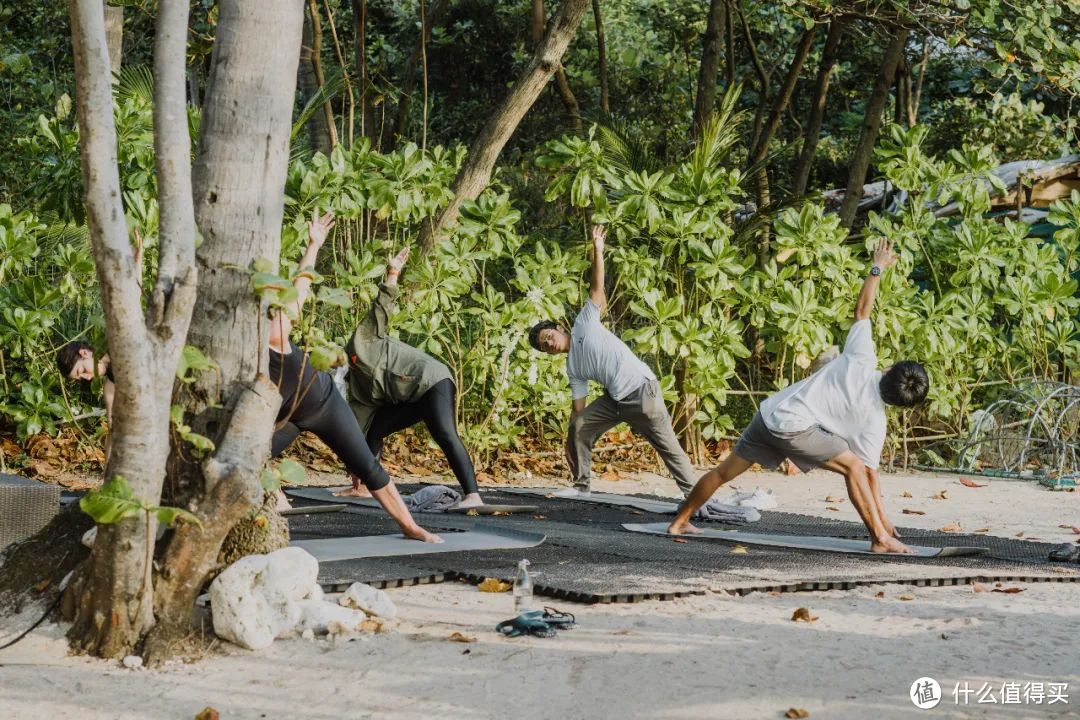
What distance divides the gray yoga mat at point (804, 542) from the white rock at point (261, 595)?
3.26m

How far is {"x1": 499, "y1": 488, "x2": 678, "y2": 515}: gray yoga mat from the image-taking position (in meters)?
8.98

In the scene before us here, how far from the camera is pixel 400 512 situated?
21.4ft

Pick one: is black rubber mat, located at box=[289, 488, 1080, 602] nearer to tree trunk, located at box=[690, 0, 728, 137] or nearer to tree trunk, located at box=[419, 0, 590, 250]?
tree trunk, located at box=[419, 0, 590, 250]

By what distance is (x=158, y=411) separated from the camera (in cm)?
445

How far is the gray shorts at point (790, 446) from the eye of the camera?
6906 millimetres

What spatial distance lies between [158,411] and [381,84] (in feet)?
44.2

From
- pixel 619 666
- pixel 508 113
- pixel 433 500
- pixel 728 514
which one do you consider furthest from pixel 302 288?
pixel 508 113

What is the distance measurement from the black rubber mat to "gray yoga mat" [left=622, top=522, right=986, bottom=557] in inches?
4.1

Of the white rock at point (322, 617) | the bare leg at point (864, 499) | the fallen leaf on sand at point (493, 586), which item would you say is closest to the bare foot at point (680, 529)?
the bare leg at point (864, 499)

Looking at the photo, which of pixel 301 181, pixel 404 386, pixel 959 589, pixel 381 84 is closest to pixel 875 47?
pixel 381 84

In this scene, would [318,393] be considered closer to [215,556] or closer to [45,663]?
[215,556]

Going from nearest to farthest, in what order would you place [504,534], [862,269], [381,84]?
[504,534] → [862,269] → [381,84]

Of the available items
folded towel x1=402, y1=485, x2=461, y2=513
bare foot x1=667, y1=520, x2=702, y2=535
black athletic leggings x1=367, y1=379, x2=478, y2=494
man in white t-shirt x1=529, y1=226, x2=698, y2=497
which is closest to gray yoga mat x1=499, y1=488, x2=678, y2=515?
man in white t-shirt x1=529, y1=226, x2=698, y2=497

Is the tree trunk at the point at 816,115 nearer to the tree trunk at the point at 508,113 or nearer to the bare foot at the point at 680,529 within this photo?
the tree trunk at the point at 508,113
